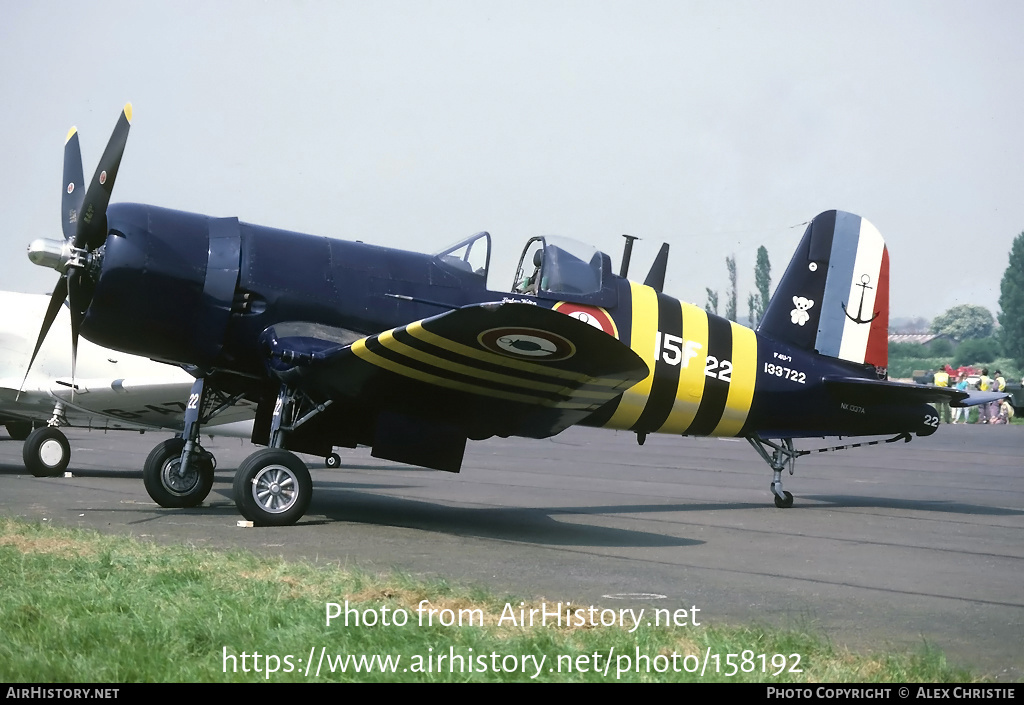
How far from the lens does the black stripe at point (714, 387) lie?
10812mm

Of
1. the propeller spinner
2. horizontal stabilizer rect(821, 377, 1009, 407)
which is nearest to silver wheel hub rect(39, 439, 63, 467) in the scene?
the propeller spinner

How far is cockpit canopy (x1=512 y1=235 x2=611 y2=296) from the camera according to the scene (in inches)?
380

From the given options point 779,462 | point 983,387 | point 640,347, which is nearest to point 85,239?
point 640,347

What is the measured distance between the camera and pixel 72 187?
9359mm

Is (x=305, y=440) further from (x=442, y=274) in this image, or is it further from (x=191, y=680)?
(x=191, y=680)

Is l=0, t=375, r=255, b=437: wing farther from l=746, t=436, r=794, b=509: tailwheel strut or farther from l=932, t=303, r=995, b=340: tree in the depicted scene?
l=932, t=303, r=995, b=340: tree

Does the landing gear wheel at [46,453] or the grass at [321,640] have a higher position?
the grass at [321,640]

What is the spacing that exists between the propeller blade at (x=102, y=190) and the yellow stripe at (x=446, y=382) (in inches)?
90.2

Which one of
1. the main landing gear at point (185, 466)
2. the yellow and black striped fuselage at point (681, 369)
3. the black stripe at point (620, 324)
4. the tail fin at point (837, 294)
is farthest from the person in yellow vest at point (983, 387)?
the main landing gear at point (185, 466)

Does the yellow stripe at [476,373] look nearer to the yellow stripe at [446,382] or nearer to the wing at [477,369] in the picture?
the wing at [477,369]

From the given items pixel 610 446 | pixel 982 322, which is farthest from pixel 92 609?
pixel 982 322

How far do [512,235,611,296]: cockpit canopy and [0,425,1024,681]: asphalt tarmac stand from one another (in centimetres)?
213

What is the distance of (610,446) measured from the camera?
77.2 ft
